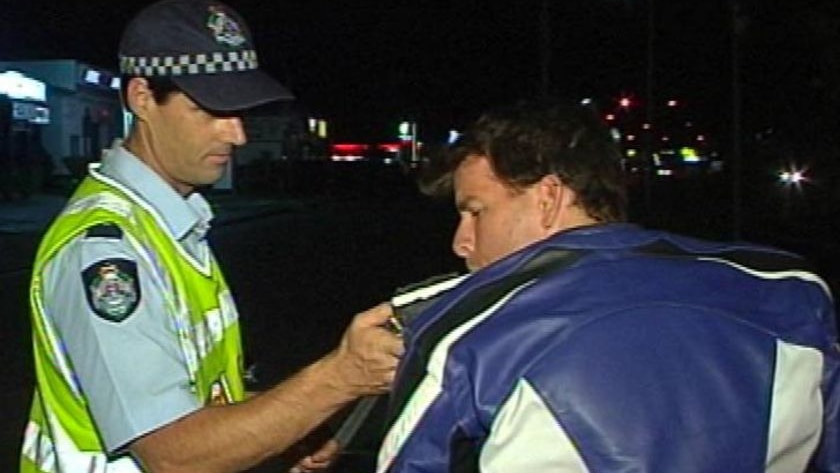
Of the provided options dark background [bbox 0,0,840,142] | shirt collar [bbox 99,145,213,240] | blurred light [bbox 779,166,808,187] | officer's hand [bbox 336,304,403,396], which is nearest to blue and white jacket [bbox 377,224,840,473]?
officer's hand [bbox 336,304,403,396]

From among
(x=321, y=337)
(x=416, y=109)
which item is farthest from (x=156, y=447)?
(x=416, y=109)

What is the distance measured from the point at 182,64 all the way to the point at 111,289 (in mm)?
502

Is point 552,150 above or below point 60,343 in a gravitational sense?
above

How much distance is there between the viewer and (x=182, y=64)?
2771mm

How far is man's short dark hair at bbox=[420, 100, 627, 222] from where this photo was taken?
2.27 metres

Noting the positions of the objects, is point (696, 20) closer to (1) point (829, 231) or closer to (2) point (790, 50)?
(2) point (790, 50)

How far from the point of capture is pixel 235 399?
115 inches

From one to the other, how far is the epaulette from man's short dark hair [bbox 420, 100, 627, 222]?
57 centimetres

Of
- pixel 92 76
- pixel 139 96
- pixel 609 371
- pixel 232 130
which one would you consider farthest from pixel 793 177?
pixel 609 371

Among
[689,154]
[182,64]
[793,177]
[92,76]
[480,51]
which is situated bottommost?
[689,154]

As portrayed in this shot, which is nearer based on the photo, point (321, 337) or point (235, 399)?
point (235, 399)

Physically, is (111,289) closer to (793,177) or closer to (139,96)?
(139,96)

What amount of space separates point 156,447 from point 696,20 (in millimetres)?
54677

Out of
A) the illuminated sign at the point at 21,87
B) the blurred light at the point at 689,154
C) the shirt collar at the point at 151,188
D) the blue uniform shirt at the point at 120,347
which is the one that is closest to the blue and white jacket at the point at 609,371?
the blue uniform shirt at the point at 120,347
